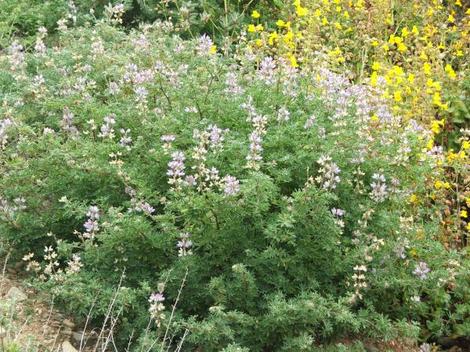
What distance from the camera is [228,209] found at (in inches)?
139

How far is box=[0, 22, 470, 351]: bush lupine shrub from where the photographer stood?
3580mm

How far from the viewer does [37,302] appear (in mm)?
3973

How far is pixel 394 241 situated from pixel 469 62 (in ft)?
9.24

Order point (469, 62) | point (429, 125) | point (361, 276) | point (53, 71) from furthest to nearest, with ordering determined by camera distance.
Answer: point (469, 62) → point (429, 125) → point (53, 71) → point (361, 276)

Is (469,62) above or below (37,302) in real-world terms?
above

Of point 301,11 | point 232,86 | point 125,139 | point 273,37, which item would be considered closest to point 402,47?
point 301,11

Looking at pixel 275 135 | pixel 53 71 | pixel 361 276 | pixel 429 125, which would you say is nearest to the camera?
pixel 361 276

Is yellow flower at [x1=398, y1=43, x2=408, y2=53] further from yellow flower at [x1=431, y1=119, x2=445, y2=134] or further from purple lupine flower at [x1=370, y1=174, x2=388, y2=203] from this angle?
purple lupine flower at [x1=370, y1=174, x2=388, y2=203]

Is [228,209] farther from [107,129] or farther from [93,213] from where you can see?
[107,129]

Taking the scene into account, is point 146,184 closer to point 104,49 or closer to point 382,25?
point 104,49

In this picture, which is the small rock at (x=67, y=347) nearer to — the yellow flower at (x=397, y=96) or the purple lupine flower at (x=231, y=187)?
the purple lupine flower at (x=231, y=187)

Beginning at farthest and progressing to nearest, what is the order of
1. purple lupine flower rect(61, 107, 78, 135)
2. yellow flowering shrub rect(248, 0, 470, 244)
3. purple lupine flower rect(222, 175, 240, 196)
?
yellow flowering shrub rect(248, 0, 470, 244) < purple lupine flower rect(61, 107, 78, 135) < purple lupine flower rect(222, 175, 240, 196)

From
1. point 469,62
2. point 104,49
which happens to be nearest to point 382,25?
point 469,62

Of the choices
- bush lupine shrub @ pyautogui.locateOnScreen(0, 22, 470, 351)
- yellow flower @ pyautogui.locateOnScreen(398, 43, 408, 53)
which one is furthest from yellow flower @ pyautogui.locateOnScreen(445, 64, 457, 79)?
bush lupine shrub @ pyautogui.locateOnScreen(0, 22, 470, 351)
